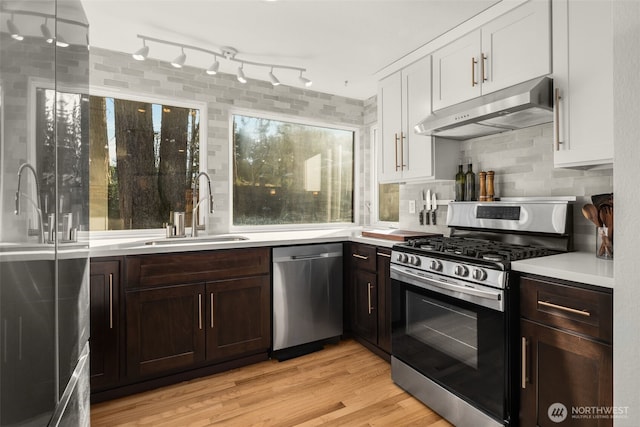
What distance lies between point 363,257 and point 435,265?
862 millimetres

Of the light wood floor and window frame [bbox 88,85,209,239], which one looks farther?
window frame [bbox 88,85,209,239]

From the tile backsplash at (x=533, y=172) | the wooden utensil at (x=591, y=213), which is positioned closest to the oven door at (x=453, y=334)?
the wooden utensil at (x=591, y=213)

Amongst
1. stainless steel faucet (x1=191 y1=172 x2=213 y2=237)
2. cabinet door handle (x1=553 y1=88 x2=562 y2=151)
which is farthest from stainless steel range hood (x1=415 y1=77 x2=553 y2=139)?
stainless steel faucet (x1=191 y1=172 x2=213 y2=237)

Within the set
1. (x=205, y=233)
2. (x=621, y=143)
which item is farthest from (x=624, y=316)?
(x=205, y=233)

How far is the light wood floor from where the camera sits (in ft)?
6.31

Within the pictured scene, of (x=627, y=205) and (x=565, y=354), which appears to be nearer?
(x=627, y=205)

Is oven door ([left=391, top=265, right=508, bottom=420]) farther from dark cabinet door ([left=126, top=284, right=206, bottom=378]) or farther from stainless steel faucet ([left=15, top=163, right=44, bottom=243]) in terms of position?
stainless steel faucet ([left=15, top=163, right=44, bottom=243])

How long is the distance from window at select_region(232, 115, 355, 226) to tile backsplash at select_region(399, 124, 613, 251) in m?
1.46

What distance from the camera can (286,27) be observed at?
2369 mm

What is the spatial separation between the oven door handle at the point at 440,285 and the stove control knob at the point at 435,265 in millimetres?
70

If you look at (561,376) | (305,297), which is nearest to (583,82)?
(561,376)

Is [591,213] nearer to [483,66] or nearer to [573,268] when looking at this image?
[573,268]

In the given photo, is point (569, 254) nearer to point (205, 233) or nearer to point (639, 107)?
point (639, 107)

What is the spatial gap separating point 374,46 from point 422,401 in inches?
103
